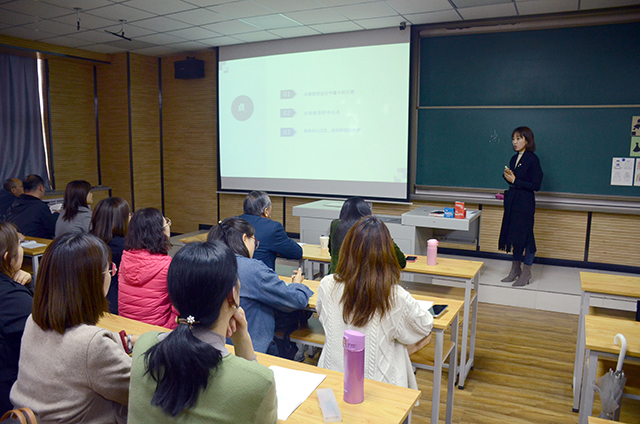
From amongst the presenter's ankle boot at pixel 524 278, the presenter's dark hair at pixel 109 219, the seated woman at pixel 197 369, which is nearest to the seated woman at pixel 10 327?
the seated woman at pixel 197 369

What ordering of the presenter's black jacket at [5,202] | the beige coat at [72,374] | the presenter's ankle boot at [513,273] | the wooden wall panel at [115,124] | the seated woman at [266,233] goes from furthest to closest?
the wooden wall panel at [115,124]
the presenter's black jacket at [5,202]
the presenter's ankle boot at [513,273]
the seated woman at [266,233]
the beige coat at [72,374]

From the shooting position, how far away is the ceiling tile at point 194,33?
5.83m

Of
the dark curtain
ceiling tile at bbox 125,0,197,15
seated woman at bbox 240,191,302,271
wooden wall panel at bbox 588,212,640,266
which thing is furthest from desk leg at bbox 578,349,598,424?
the dark curtain

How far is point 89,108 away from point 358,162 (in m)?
4.60

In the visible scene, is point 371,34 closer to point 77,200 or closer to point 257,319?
point 77,200

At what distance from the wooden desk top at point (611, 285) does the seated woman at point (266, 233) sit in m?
1.84

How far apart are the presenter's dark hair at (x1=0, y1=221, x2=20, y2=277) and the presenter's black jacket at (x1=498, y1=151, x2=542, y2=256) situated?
4.20 meters

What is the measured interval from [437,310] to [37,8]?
17.3 feet

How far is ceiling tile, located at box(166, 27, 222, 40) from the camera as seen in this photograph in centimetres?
583

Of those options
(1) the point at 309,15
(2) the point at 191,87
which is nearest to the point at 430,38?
(1) the point at 309,15

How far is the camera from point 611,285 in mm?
2756

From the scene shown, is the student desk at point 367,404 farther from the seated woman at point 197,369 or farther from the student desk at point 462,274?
the student desk at point 462,274

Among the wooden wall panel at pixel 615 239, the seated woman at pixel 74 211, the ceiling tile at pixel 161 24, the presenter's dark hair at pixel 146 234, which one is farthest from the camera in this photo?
the ceiling tile at pixel 161 24

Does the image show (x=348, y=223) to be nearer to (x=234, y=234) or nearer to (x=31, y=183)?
(x=234, y=234)
